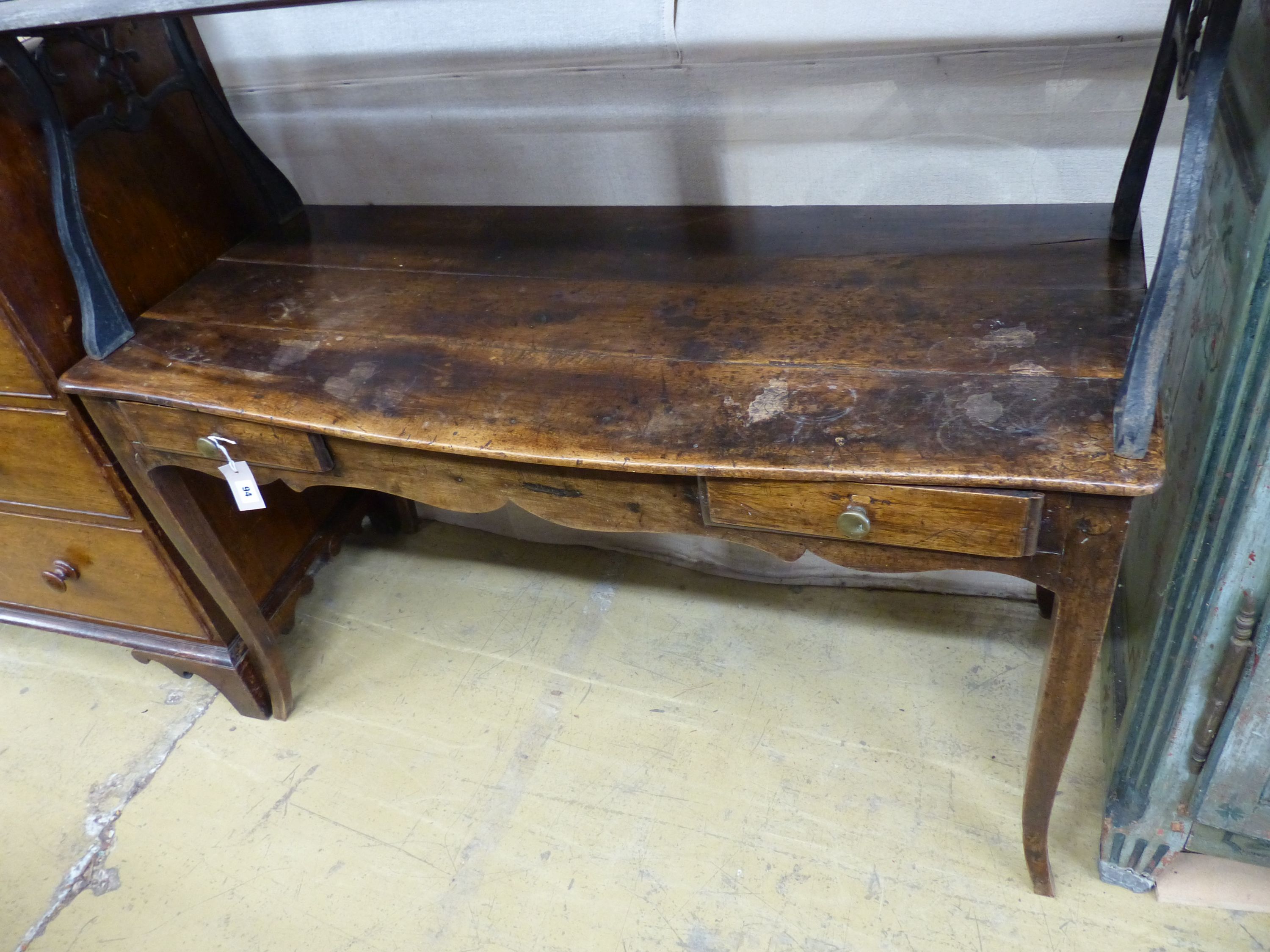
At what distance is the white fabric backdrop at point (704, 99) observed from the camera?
1.27 meters

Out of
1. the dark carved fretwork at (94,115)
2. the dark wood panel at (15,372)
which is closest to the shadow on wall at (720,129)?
the dark carved fretwork at (94,115)

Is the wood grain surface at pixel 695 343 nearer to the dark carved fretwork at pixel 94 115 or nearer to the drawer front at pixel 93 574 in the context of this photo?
the dark carved fretwork at pixel 94 115

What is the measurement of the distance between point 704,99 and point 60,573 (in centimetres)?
136

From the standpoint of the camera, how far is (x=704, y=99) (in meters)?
1.43

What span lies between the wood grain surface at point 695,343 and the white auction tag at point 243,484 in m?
0.10

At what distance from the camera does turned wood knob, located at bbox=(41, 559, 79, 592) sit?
155 cm

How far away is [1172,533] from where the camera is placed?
3.84 ft

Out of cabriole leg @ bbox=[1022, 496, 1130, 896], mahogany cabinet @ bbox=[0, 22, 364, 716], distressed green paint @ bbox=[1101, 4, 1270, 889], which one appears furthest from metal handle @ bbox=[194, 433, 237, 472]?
distressed green paint @ bbox=[1101, 4, 1270, 889]

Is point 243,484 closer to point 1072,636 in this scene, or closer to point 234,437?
point 234,437

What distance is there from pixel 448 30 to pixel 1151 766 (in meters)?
1.53

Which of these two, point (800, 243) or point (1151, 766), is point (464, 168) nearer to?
point (800, 243)

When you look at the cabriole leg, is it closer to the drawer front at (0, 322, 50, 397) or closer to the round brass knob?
the round brass knob

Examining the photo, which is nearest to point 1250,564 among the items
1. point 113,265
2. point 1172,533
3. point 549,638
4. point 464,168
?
point 1172,533

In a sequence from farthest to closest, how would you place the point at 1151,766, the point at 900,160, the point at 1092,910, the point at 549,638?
the point at 549,638 < the point at 900,160 < the point at 1092,910 < the point at 1151,766
